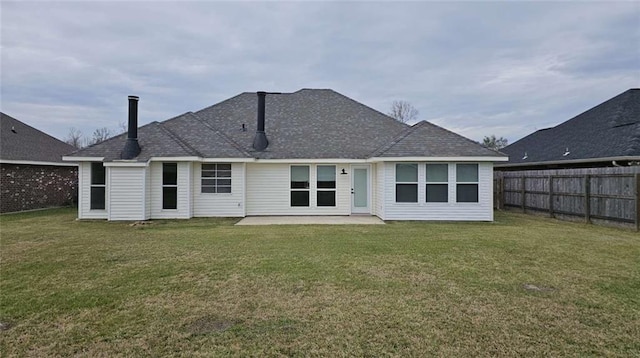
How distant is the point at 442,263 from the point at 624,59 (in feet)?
58.8

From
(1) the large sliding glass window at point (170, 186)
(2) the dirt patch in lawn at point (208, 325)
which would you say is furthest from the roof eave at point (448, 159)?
(2) the dirt patch in lawn at point (208, 325)

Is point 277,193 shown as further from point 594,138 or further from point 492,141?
point 492,141

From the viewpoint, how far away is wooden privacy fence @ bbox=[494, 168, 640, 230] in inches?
441

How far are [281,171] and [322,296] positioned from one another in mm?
10942

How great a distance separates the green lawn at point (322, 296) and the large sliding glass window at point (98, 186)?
15.7 feet

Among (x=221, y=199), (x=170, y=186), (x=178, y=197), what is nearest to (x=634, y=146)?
(x=221, y=199)

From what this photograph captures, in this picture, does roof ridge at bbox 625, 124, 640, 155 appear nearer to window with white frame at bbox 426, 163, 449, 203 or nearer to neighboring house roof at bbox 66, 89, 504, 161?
neighboring house roof at bbox 66, 89, 504, 161

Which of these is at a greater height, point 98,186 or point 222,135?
point 222,135

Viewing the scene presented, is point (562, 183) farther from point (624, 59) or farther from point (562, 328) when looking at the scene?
point (562, 328)

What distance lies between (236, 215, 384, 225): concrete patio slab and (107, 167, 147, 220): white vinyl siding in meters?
3.72

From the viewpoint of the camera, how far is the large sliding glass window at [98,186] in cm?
1460

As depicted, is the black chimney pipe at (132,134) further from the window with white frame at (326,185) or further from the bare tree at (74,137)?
the bare tree at (74,137)

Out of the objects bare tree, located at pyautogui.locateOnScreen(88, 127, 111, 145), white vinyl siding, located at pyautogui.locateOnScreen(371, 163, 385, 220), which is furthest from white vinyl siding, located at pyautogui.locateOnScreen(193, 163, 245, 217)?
bare tree, located at pyautogui.locateOnScreen(88, 127, 111, 145)

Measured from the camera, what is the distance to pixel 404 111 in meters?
39.4
